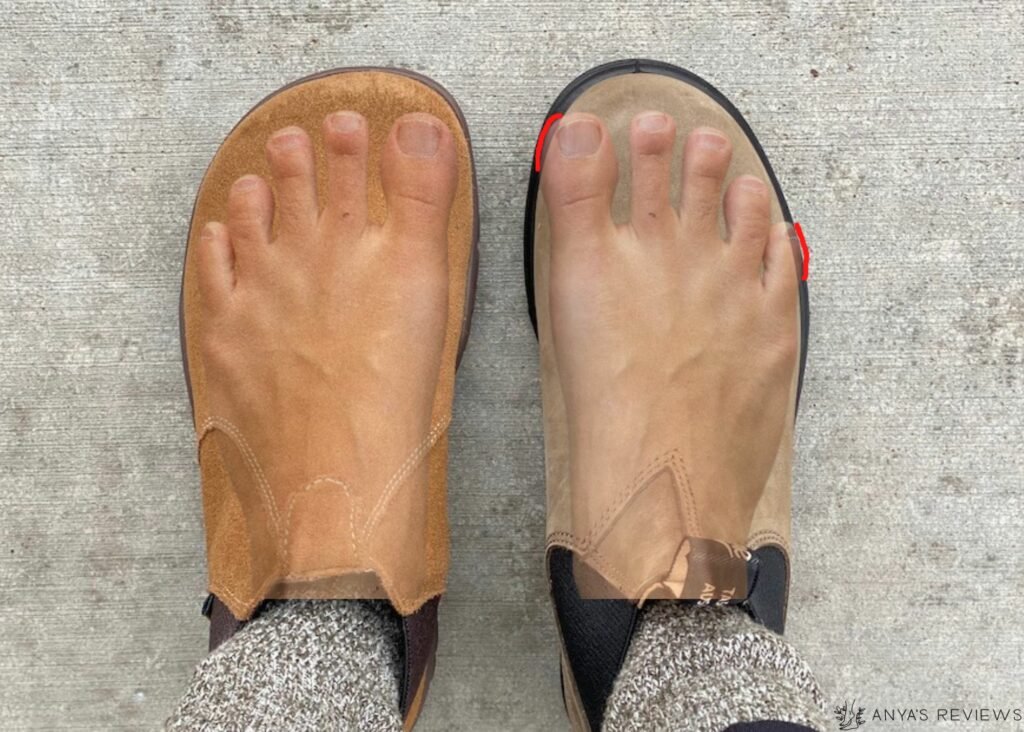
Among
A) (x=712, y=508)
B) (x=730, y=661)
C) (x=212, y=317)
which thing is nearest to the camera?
(x=730, y=661)

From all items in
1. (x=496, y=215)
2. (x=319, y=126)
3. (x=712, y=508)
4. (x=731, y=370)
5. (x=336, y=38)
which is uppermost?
(x=336, y=38)

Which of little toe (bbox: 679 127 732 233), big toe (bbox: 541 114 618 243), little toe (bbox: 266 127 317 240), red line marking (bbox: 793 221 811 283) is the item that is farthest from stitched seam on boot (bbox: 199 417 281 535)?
red line marking (bbox: 793 221 811 283)

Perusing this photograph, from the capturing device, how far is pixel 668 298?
3.08 ft

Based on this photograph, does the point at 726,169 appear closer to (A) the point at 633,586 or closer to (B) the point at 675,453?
(B) the point at 675,453

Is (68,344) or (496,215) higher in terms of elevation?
(496,215)

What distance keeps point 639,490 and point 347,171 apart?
52cm

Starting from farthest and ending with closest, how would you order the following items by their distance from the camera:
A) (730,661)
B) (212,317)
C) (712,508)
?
(212,317)
(712,508)
(730,661)

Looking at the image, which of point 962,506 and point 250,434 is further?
point 962,506

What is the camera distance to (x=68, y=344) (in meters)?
1.04

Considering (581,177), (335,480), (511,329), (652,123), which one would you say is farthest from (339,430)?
(652,123)

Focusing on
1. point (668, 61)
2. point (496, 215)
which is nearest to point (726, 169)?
point (668, 61)

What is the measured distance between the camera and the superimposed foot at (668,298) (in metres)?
0.91

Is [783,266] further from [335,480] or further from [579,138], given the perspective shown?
[335,480]

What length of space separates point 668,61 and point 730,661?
29.1 inches
